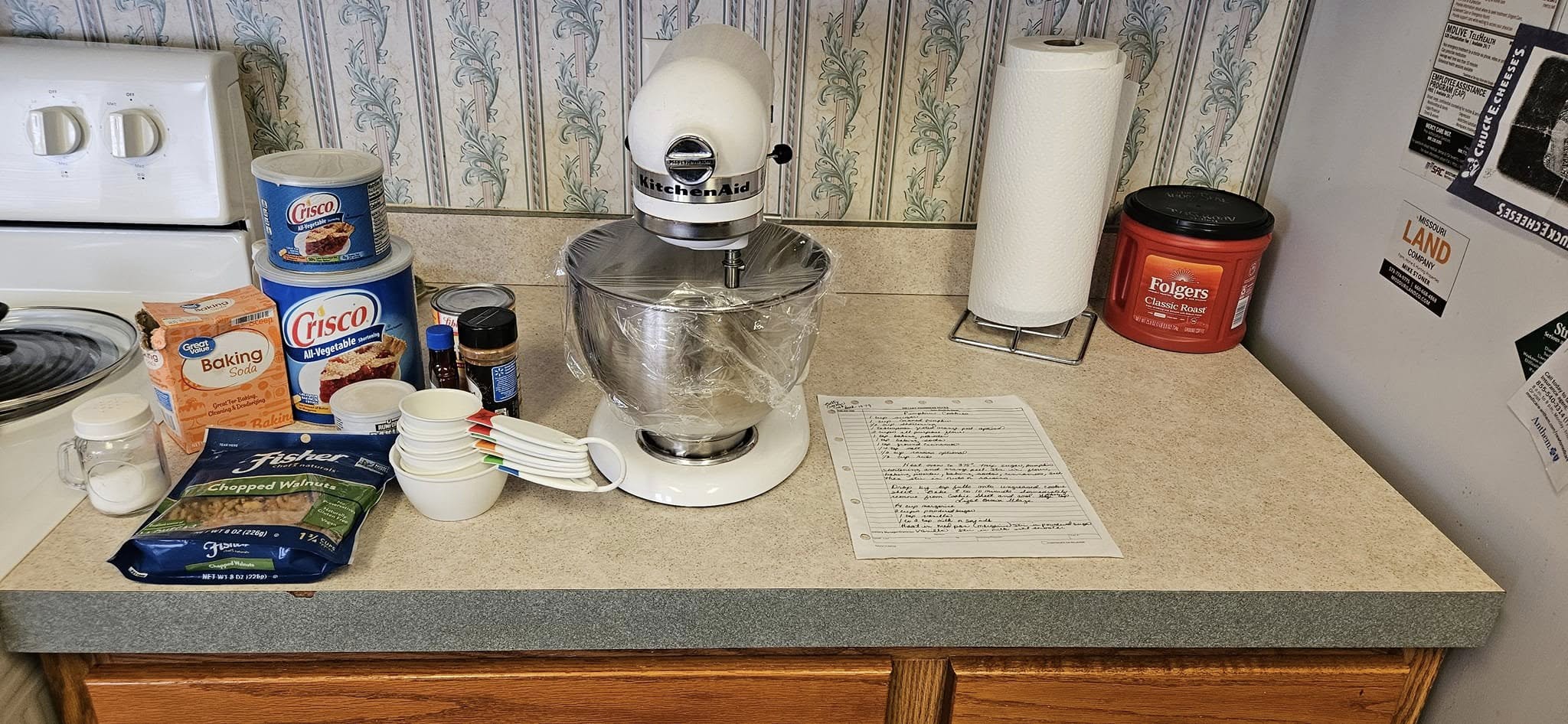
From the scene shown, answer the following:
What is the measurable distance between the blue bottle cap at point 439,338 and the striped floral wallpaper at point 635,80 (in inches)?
15.8

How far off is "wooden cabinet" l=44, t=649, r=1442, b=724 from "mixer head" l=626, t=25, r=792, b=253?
36 cm

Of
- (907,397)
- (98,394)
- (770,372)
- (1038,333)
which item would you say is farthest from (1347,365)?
(98,394)

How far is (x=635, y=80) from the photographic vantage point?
1.25 meters

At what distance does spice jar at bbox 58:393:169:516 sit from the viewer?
83 cm

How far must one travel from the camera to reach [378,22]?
3.92 feet

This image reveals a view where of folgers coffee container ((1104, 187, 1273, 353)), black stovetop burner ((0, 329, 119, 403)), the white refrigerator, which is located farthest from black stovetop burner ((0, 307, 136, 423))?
the white refrigerator

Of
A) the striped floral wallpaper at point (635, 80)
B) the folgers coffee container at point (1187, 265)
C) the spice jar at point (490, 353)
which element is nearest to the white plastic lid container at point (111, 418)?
the spice jar at point (490, 353)

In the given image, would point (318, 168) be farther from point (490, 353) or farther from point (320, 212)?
point (490, 353)

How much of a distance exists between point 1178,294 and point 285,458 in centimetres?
97

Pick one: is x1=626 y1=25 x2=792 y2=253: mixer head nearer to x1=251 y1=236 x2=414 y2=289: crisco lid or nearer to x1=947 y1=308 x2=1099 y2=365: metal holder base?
x1=251 y1=236 x2=414 y2=289: crisco lid

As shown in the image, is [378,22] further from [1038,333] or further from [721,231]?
[1038,333]

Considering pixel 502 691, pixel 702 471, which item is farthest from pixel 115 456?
pixel 702 471

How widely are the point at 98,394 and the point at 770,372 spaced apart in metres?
0.67

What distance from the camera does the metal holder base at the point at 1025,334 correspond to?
122 cm
